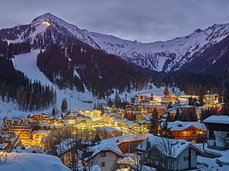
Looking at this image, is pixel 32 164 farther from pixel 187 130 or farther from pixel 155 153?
pixel 187 130

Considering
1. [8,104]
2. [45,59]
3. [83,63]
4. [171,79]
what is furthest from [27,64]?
[171,79]

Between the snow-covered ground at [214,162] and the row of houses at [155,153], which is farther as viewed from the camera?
the row of houses at [155,153]

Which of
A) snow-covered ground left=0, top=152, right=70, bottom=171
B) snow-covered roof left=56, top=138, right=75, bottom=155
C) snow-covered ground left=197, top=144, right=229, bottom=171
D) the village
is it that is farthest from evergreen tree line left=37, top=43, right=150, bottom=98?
snow-covered ground left=0, top=152, right=70, bottom=171

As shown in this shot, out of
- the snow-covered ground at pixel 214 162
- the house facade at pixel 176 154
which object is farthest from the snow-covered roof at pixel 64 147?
the snow-covered ground at pixel 214 162

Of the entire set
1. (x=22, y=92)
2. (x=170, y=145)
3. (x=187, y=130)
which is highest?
(x=22, y=92)

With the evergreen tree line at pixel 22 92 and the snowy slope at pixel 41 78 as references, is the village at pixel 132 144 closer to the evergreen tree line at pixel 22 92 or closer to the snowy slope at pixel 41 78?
the evergreen tree line at pixel 22 92

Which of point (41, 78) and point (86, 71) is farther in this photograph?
point (86, 71)

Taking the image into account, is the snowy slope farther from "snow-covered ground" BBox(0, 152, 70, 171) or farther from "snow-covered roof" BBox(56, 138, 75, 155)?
"snow-covered ground" BBox(0, 152, 70, 171)

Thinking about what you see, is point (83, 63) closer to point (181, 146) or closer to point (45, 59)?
point (45, 59)

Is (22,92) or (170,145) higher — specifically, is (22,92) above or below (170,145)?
above

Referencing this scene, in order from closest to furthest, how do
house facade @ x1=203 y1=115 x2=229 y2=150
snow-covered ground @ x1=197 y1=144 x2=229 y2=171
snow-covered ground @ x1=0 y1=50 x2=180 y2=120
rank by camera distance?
snow-covered ground @ x1=197 y1=144 x2=229 y2=171 < house facade @ x1=203 y1=115 x2=229 y2=150 < snow-covered ground @ x1=0 y1=50 x2=180 y2=120

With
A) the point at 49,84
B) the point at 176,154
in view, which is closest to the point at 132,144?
the point at 176,154
